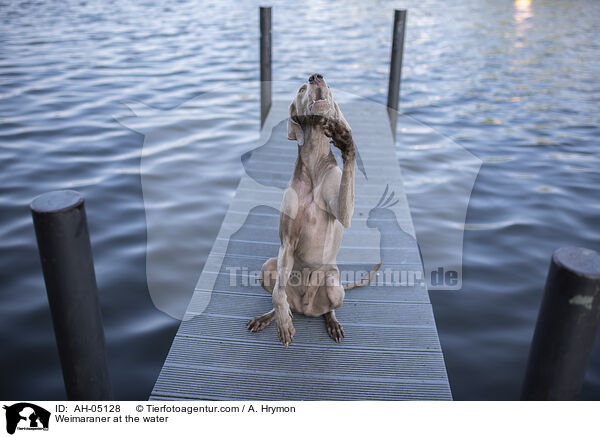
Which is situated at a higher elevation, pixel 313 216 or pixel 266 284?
pixel 313 216

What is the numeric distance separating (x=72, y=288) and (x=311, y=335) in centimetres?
178

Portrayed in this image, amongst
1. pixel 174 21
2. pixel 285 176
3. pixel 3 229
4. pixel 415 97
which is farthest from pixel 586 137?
pixel 174 21

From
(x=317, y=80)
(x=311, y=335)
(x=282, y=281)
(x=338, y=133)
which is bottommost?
(x=311, y=335)

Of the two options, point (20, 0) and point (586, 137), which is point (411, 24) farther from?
point (20, 0)

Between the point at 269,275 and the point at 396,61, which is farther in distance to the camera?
the point at 396,61

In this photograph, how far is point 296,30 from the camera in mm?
17328

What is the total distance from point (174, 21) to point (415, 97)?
9.90 m

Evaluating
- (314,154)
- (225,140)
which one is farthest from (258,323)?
(225,140)

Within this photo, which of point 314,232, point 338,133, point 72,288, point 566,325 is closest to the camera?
point 566,325

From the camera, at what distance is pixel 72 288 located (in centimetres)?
217
